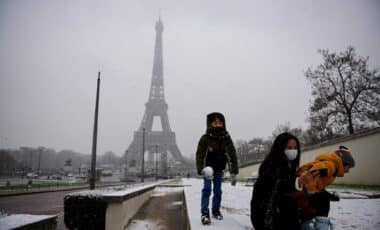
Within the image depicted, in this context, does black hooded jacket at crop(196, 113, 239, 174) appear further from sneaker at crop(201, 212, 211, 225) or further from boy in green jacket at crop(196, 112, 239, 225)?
sneaker at crop(201, 212, 211, 225)

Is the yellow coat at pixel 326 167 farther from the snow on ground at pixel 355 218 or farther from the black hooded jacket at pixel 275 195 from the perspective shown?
the snow on ground at pixel 355 218

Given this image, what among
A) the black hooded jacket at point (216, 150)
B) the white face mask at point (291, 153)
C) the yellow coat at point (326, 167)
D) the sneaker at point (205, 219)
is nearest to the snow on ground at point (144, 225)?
the sneaker at point (205, 219)

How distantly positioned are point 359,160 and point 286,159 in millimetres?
13311

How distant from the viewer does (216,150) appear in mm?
3717

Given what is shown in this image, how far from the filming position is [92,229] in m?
4.14

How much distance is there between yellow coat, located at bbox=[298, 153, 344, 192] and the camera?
1904mm

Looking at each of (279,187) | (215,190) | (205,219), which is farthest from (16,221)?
(279,187)

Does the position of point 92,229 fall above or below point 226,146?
below

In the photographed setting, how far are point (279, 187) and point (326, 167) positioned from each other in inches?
13.9

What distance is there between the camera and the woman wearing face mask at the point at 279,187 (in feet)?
6.27

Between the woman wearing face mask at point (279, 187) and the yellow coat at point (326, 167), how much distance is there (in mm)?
53

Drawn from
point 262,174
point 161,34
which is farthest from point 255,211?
point 161,34

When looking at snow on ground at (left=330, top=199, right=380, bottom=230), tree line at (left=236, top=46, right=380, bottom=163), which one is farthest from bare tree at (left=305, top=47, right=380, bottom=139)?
snow on ground at (left=330, top=199, right=380, bottom=230)

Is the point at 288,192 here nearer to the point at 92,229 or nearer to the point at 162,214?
the point at 92,229
